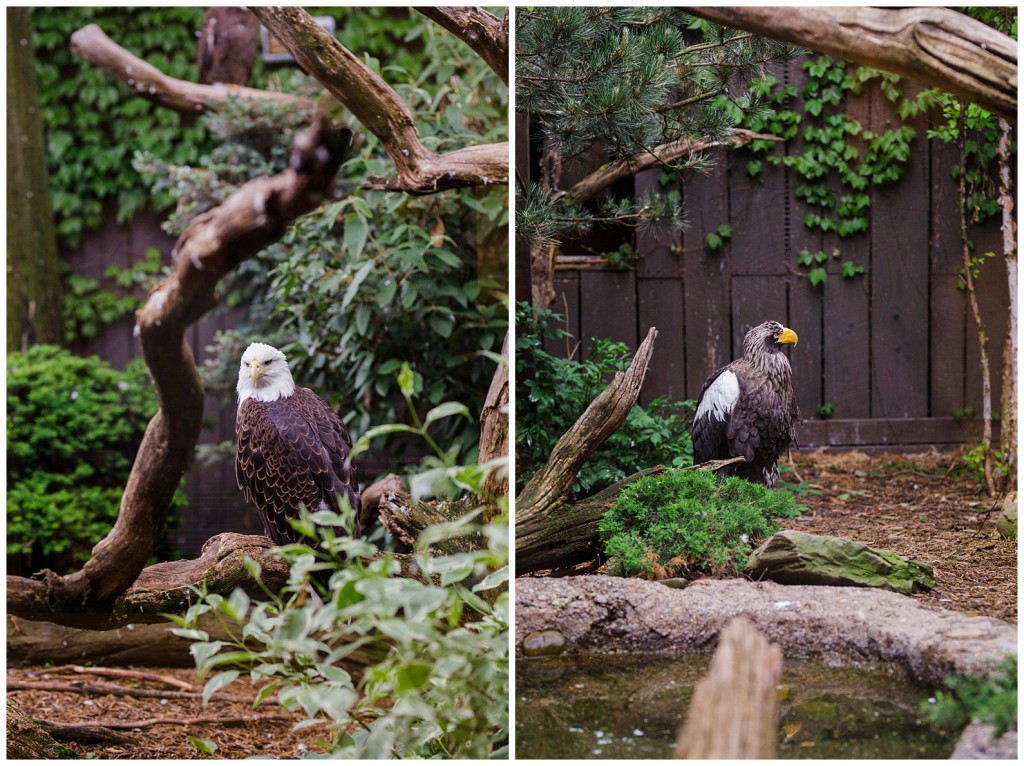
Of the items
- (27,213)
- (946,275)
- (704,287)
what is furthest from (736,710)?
(27,213)

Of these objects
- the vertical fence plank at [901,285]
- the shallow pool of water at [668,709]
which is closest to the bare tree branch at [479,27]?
the vertical fence plank at [901,285]

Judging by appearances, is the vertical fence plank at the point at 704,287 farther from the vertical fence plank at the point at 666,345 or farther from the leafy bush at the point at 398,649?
the leafy bush at the point at 398,649

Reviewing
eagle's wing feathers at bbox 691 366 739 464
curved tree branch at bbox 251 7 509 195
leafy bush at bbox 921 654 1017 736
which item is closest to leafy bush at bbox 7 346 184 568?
curved tree branch at bbox 251 7 509 195

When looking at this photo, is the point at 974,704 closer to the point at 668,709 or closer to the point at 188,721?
the point at 668,709

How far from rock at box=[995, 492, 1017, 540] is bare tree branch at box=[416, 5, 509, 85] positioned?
1.43 m

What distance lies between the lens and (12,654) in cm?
232

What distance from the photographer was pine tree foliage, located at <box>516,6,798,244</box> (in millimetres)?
1600

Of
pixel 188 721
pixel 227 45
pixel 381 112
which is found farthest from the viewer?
pixel 227 45

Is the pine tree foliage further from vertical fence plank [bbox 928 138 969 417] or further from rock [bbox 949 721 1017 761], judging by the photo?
rock [bbox 949 721 1017 761]

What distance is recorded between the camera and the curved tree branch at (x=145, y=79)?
10.3 feet

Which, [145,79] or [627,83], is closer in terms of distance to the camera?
[627,83]

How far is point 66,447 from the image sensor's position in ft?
9.12

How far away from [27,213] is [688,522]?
3020 millimetres

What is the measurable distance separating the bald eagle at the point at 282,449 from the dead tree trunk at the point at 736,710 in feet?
3.00
